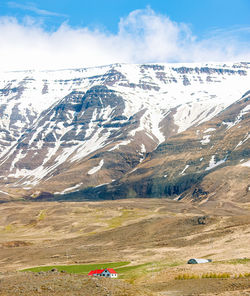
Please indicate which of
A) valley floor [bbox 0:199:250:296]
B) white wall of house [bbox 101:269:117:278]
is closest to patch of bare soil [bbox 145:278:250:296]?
valley floor [bbox 0:199:250:296]

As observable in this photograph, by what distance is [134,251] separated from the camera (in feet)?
291

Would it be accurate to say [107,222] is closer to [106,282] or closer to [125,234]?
[125,234]

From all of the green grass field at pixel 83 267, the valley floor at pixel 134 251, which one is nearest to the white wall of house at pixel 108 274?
the valley floor at pixel 134 251

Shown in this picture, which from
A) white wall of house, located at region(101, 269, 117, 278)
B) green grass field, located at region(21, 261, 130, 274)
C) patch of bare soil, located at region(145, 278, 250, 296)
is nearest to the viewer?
patch of bare soil, located at region(145, 278, 250, 296)

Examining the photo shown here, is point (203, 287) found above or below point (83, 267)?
below

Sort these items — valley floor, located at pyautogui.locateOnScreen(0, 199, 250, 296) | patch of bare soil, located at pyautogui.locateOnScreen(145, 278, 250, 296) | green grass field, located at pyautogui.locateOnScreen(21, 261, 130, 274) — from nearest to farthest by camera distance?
1. patch of bare soil, located at pyautogui.locateOnScreen(145, 278, 250, 296)
2. valley floor, located at pyautogui.locateOnScreen(0, 199, 250, 296)
3. green grass field, located at pyautogui.locateOnScreen(21, 261, 130, 274)

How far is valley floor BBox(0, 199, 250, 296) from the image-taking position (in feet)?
149

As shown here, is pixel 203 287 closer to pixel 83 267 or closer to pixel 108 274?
pixel 108 274

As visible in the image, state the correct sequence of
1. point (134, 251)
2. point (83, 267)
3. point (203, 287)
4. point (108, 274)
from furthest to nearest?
point (134, 251)
point (83, 267)
point (108, 274)
point (203, 287)

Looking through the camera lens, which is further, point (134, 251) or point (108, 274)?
point (134, 251)

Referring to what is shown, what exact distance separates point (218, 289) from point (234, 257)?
933 inches

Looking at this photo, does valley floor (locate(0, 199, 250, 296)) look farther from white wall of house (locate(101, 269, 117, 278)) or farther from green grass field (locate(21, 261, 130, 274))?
green grass field (locate(21, 261, 130, 274))

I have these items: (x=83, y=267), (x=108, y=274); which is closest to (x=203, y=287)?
(x=108, y=274)

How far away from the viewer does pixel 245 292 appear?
41.1 m
